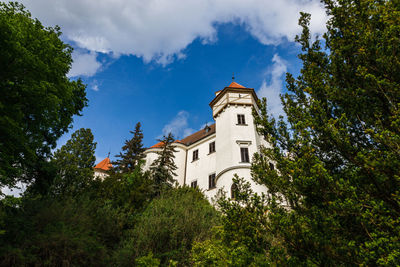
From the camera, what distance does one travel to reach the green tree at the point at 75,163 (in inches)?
703

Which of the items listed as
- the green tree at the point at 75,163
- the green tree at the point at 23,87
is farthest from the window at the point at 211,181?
the green tree at the point at 23,87

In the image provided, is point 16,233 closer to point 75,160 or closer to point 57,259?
point 57,259

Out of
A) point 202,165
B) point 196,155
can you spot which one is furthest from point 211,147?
point 196,155

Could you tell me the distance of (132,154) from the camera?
1164 inches

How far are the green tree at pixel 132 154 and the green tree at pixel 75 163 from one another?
562 cm

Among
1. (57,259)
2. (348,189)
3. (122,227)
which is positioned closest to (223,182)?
(122,227)

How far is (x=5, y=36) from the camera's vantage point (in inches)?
359

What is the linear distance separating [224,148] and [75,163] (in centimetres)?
1342

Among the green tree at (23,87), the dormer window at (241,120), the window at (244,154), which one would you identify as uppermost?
Result: the dormer window at (241,120)

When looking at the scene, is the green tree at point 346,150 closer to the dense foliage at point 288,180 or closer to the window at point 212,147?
the dense foliage at point 288,180

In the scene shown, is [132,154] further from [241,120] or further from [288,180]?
[288,180]

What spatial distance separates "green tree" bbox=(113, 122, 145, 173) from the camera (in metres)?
27.8

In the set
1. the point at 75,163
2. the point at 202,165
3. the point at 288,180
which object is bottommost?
the point at 288,180

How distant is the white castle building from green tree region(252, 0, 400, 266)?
1363cm
